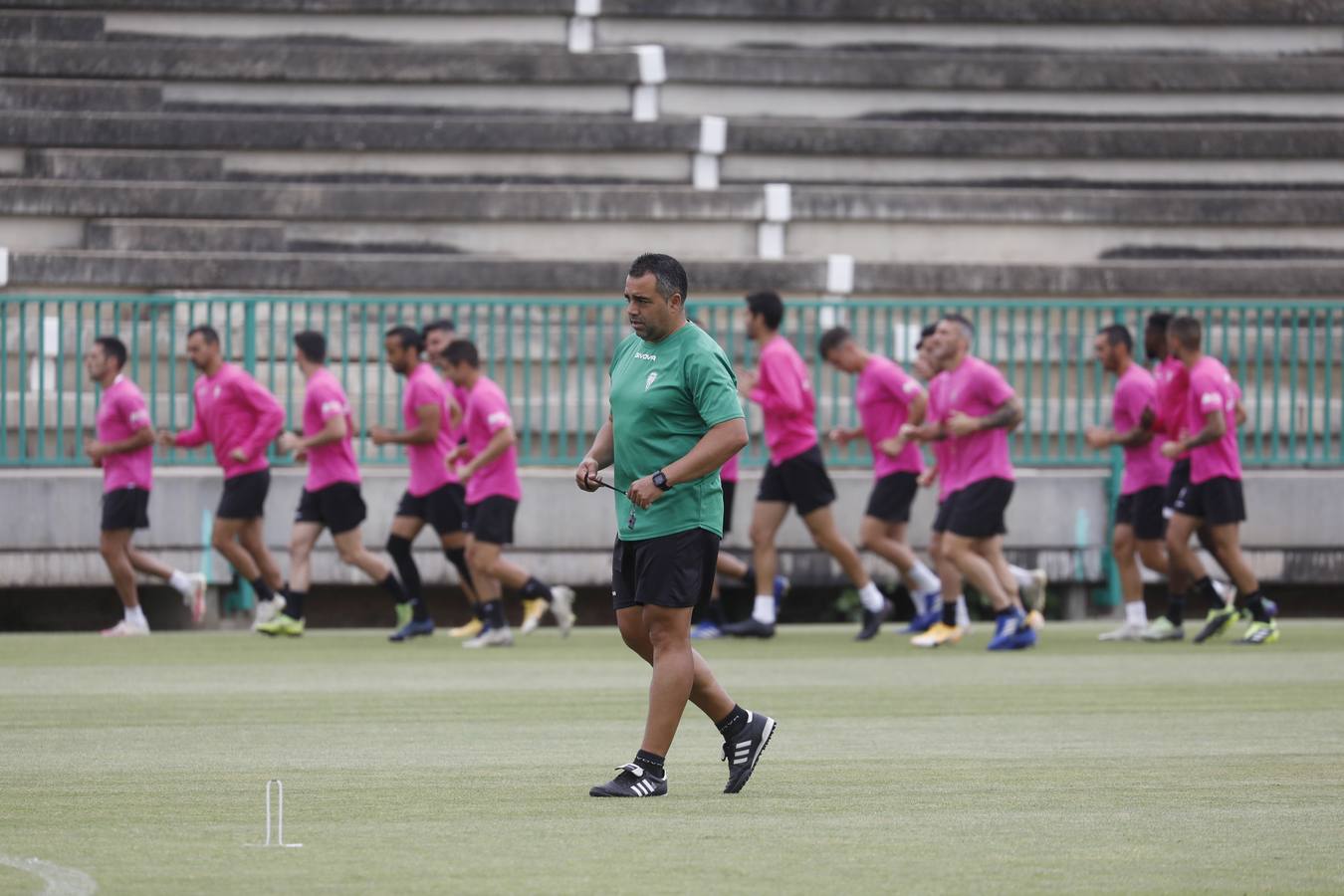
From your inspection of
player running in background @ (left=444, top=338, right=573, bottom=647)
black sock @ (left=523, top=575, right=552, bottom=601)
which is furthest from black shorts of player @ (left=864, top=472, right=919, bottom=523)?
player running in background @ (left=444, top=338, right=573, bottom=647)

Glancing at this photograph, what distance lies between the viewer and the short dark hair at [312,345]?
15.2m

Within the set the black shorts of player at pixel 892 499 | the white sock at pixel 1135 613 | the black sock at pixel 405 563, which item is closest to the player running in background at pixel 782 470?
the black shorts of player at pixel 892 499

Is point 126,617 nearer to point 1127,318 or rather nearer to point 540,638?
Result: point 540,638

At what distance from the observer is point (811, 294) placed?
20.0m

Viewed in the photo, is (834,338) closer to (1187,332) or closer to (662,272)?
(1187,332)

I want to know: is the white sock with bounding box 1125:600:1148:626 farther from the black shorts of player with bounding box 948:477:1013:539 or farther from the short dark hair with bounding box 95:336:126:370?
the short dark hair with bounding box 95:336:126:370

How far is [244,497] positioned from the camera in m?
15.3

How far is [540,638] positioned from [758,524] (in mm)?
1816

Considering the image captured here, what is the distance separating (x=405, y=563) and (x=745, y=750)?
8.41 metres

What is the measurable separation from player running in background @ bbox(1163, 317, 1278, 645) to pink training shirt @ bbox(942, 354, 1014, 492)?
3.96 ft

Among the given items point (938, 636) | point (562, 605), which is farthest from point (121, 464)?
point (938, 636)

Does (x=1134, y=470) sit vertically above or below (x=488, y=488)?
above

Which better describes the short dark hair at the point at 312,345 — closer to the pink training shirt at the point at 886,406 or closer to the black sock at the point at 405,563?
the black sock at the point at 405,563

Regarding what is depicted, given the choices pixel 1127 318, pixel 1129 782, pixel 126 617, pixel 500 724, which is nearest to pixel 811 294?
pixel 1127 318
